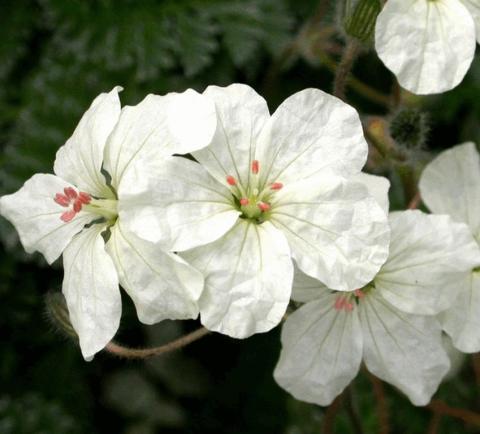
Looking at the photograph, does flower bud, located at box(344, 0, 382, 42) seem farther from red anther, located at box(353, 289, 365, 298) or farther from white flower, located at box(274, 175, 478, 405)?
red anther, located at box(353, 289, 365, 298)

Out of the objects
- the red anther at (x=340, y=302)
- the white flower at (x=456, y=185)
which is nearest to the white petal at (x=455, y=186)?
the white flower at (x=456, y=185)

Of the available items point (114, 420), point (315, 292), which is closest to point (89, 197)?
point (315, 292)

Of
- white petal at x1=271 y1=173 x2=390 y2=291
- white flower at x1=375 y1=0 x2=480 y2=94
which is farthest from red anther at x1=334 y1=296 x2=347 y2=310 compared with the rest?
white flower at x1=375 y1=0 x2=480 y2=94

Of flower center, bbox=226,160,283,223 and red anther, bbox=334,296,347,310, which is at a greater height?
flower center, bbox=226,160,283,223

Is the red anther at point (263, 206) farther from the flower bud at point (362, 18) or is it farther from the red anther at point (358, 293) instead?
the flower bud at point (362, 18)

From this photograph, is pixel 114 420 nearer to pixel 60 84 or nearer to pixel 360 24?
pixel 60 84

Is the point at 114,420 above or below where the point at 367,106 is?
below
